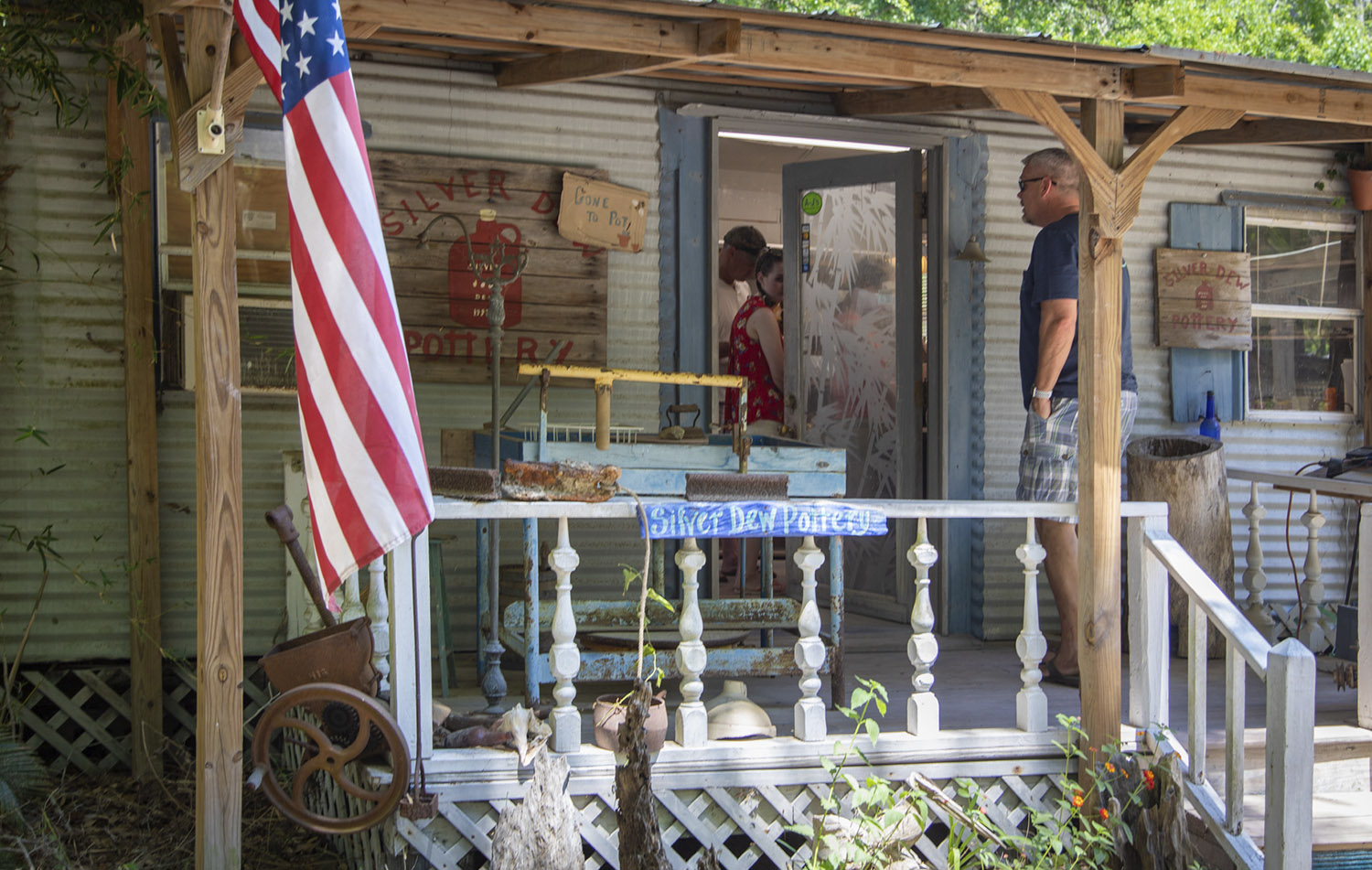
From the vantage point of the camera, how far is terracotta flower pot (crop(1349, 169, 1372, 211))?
24.3 feet

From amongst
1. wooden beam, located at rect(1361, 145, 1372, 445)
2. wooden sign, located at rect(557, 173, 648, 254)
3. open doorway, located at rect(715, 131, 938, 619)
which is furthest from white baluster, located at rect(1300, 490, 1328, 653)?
wooden sign, located at rect(557, 173, 648, 254)

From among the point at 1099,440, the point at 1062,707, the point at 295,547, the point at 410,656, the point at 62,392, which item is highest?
the point at 62,392

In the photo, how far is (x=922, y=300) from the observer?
6973mm

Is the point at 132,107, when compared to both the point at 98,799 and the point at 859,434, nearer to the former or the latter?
the point at 98,799

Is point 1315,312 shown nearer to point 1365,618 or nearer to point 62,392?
point 1365,618

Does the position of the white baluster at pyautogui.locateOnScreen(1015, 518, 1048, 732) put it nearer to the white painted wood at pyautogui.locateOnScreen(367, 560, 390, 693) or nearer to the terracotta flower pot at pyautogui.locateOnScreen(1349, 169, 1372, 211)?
the white painted wood at pyautogui.locateOnScreen(367, 560, 390, 693)

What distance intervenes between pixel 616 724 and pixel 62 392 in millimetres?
3353

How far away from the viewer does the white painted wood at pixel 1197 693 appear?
14.6 feet

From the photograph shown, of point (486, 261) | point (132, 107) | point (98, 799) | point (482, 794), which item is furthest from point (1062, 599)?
point (132, 107)

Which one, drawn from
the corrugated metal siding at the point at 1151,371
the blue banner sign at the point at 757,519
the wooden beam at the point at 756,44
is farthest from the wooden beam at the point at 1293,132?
the blue banner sign at the point at 757,519

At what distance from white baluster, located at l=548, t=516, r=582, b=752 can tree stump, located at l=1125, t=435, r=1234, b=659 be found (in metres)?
3.80

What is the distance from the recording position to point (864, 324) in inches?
284

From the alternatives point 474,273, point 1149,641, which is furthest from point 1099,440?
point 474,273

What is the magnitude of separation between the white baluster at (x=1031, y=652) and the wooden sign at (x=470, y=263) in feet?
8.67
